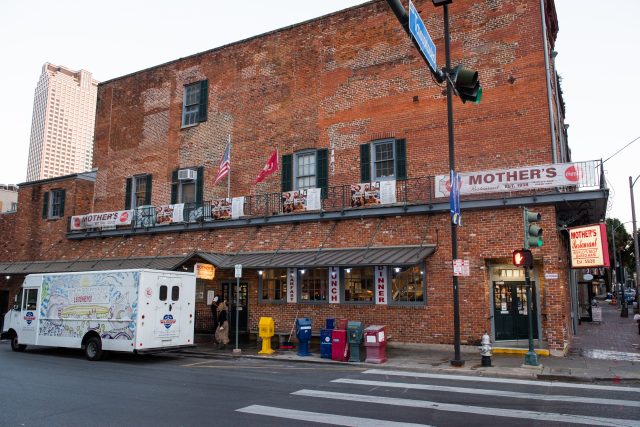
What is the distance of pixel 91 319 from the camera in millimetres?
15547

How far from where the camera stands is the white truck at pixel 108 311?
14.6 meters

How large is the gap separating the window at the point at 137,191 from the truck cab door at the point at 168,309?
10.7 m

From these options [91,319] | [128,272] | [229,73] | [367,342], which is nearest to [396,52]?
[229,73]

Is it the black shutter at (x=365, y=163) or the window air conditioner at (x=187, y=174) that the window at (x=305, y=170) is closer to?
the black shutter at (x=365, y=163)

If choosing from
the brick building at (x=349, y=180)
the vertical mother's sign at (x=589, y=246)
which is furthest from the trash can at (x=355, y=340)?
the vertical mother's sign at (x=589, y=246)

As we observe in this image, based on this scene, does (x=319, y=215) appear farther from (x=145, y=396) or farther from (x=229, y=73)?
(x=145, y=396)

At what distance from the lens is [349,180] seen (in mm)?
19516

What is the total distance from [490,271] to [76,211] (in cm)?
2142

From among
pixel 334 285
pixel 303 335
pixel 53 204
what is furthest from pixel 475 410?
pixel 53 204

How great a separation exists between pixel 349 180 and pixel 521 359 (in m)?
8.92

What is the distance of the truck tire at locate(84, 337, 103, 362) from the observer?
1511 cm

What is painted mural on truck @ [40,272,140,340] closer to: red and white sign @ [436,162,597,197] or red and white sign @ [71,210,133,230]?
red and white sign @ [71,210,133,230]

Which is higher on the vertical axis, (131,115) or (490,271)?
(131,115)

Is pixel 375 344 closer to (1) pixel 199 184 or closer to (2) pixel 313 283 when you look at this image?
(2) pixel 313 283
